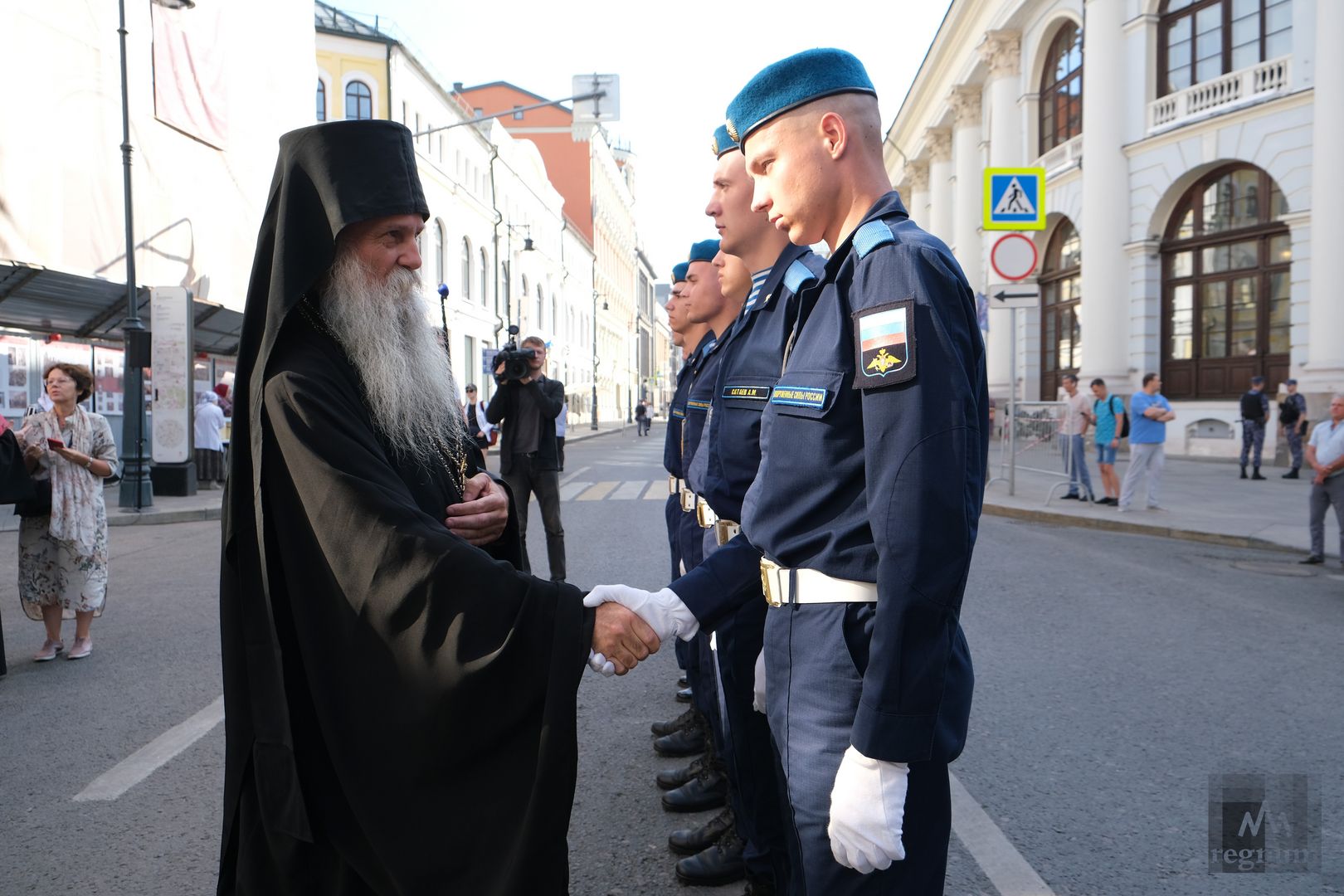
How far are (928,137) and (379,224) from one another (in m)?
39.4

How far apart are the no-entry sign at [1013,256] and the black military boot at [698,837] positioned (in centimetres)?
1053

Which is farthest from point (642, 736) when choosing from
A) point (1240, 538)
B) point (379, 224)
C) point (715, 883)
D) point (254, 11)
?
point (254, 11)

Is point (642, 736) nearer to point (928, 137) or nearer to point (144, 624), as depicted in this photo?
point (144, 624)

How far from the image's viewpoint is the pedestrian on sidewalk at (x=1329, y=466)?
25.1 ft

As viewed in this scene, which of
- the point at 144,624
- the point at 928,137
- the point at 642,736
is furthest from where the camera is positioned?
the point at 928,137

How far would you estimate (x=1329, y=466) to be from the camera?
303 inches

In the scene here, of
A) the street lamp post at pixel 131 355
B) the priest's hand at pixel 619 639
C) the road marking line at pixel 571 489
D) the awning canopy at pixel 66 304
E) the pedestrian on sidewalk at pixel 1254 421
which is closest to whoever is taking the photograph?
the priest's hand at pixel 619 639

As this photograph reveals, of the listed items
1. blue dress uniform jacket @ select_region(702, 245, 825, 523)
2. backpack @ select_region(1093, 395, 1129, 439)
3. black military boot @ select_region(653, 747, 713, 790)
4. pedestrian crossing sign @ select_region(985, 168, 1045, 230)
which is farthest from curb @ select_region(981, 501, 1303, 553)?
blue dress uniform jacket @ select_region(702, 245, 825, 523)

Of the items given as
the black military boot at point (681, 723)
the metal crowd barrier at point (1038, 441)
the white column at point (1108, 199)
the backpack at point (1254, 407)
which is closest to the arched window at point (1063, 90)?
the white column at point (1108, 199)

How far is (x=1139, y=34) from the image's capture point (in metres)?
21.1

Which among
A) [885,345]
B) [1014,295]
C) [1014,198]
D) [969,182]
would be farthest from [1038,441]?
[969,182]

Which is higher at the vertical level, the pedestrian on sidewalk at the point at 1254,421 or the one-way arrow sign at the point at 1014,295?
the one-way arrow sign at the point at 1014,295

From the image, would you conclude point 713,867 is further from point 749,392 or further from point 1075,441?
point 1075,441

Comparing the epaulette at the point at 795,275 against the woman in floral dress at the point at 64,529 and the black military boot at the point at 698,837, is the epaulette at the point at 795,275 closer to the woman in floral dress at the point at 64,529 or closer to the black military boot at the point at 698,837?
the black military boot at the point at 698,837
